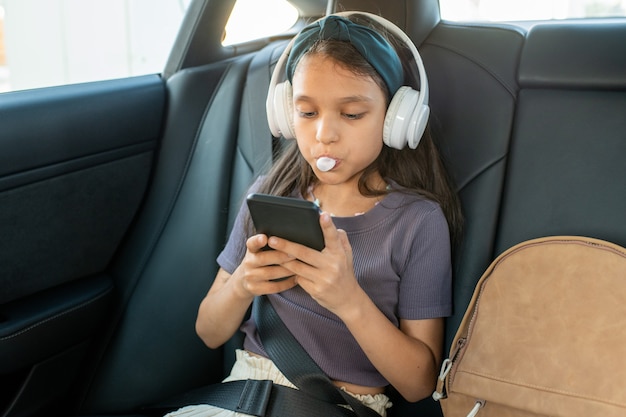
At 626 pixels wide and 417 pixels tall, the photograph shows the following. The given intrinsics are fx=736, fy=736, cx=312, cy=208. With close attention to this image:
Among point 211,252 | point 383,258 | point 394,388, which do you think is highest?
point 383,258

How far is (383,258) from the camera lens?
4.21ft

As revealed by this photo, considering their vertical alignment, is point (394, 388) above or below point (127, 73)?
below

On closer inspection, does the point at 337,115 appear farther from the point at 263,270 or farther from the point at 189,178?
the point at 189,178

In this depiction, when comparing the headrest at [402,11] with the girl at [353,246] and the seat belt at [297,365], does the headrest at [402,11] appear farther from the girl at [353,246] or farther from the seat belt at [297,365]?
A: the seat belt at [297,365]

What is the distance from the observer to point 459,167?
1377mm

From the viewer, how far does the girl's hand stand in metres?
1.13

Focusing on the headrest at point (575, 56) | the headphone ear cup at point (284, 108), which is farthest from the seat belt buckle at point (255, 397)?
the headrest at point (575, 56)

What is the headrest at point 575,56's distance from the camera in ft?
4.17

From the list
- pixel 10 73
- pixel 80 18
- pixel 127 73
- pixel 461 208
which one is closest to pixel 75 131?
pixel 127 73

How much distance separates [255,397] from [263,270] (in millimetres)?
247

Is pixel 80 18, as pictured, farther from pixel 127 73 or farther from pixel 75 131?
pixel 75 131

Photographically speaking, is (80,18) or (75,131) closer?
(75,131)

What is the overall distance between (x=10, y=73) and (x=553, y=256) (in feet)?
4.55

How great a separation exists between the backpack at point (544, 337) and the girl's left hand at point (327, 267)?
233 mm
